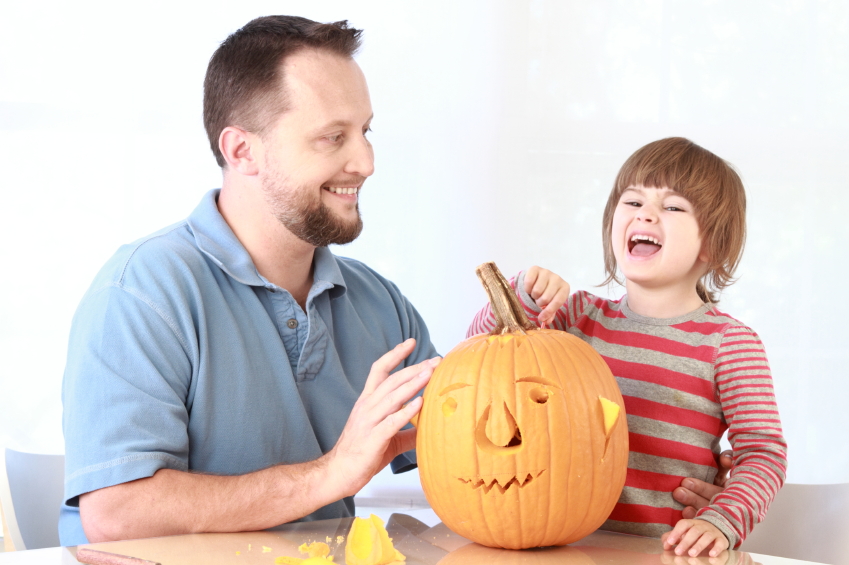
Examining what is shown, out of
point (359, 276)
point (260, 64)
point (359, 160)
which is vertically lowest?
point (359, 276)

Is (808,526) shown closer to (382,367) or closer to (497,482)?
(497,482)

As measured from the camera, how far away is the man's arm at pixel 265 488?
1.15 m

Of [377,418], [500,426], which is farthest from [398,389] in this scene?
[500,426]

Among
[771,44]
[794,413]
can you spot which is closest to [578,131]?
[771,44]

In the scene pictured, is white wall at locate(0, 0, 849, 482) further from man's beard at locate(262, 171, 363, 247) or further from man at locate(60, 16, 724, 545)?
man's beard at locate(262, 171, 363, 247)

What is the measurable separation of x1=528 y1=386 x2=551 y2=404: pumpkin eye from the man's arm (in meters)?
0.16

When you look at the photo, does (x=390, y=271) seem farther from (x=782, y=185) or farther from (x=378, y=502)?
(x=782, y=185)

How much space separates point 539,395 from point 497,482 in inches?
5.1

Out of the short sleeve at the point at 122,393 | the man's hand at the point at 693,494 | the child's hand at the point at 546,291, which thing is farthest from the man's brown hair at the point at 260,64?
the man's hand at the point at 693,494

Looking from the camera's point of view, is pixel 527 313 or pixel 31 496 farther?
pixel 31 496

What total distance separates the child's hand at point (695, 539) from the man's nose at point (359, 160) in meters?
0.89

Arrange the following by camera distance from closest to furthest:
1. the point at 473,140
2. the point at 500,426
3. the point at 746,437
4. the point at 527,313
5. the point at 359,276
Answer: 1. the point at 500,426
2. the point at 746,437
3. the point at 527,313
4. the point at 359,276
5. the point at 473,140

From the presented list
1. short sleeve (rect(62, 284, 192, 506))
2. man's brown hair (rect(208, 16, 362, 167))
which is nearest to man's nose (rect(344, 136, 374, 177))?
man's brown hair (rect(208, 16, 362, 167))

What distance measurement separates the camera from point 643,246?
1445mm
